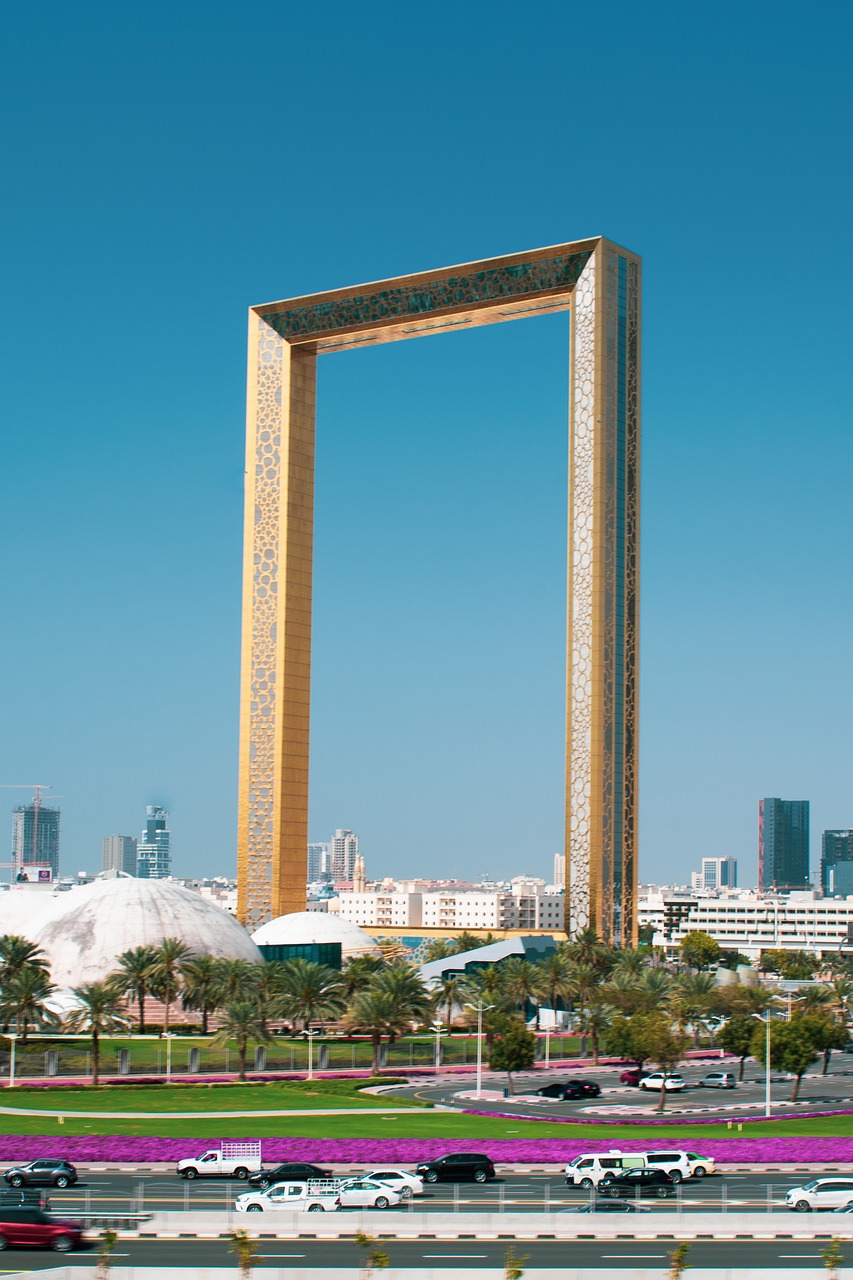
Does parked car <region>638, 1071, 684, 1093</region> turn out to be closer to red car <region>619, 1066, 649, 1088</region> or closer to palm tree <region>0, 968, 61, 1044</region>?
red car <region>619, 1066, 649, 1088</region>

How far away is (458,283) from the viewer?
134 meters

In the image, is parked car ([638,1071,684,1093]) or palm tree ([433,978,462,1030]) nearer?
parked car ([638,1071,684,1093])

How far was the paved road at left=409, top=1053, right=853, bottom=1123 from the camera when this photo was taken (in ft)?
233

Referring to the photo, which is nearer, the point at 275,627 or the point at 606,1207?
the point at 606,1207

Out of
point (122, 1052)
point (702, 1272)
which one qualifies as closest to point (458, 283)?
point (122, 1052)

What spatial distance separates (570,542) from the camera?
128 m

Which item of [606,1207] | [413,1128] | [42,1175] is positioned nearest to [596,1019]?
[413,1128]

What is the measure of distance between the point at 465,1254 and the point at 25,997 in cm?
5319

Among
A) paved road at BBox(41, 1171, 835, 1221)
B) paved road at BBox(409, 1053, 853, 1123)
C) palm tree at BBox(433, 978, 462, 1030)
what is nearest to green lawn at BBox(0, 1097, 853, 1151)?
paved road at BBox(409, 1053, 853, 1123)

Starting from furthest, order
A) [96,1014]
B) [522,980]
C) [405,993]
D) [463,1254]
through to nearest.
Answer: [522,980]
[405,993]
[96,1014]
[463,1254]

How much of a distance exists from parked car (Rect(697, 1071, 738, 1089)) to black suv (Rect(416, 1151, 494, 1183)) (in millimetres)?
37392

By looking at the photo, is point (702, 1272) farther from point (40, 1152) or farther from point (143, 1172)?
point (40, 1152)

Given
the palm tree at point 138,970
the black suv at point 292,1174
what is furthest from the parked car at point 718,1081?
the black suv at point 292,1174

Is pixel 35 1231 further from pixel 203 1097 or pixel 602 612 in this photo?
pixel 602 612
